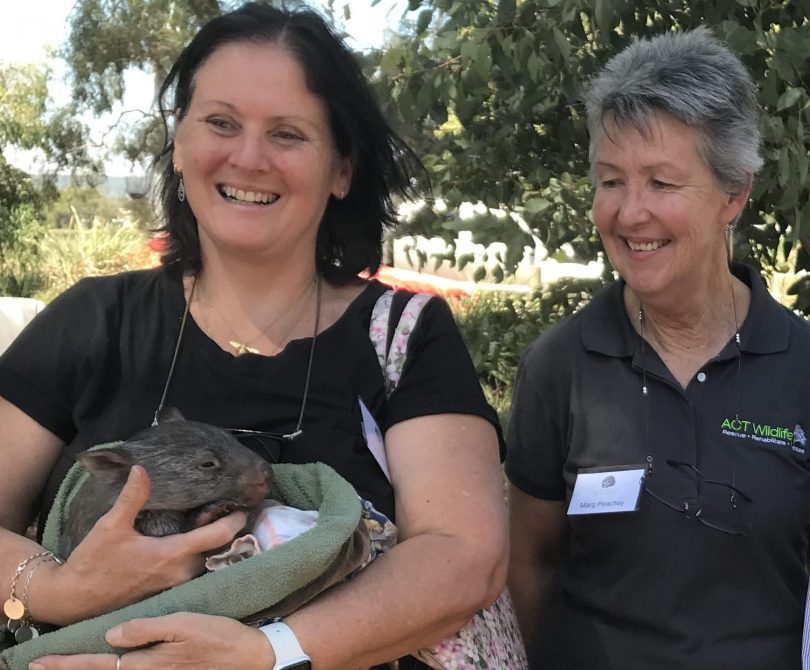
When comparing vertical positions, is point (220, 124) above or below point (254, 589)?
above

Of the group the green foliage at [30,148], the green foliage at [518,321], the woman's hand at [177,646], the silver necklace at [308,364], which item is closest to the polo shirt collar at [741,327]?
the silver necklace at [308,364]

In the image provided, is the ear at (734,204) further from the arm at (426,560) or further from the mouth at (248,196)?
the mouth at (248,196)

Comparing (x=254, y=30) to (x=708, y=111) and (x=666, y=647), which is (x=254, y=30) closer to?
(x=708, y=111)

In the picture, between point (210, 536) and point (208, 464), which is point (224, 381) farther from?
point (210, 536)

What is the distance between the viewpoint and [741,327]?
2654 mm

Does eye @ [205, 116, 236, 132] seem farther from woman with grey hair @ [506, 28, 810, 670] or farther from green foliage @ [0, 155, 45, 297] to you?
green foliage @ [0, 155, 45, 297]

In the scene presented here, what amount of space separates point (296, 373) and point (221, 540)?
54 centimetres

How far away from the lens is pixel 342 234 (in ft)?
9.25

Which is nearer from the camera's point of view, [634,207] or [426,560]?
[426,560]

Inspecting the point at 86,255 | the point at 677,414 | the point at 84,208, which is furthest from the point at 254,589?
the point at 84,208

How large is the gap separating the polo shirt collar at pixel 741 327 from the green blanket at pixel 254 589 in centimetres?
100

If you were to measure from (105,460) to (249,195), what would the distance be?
714 millimetres

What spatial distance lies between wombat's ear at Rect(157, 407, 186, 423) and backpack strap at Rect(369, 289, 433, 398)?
1.55ft

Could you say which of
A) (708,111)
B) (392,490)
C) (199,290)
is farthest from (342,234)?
(708,111)
